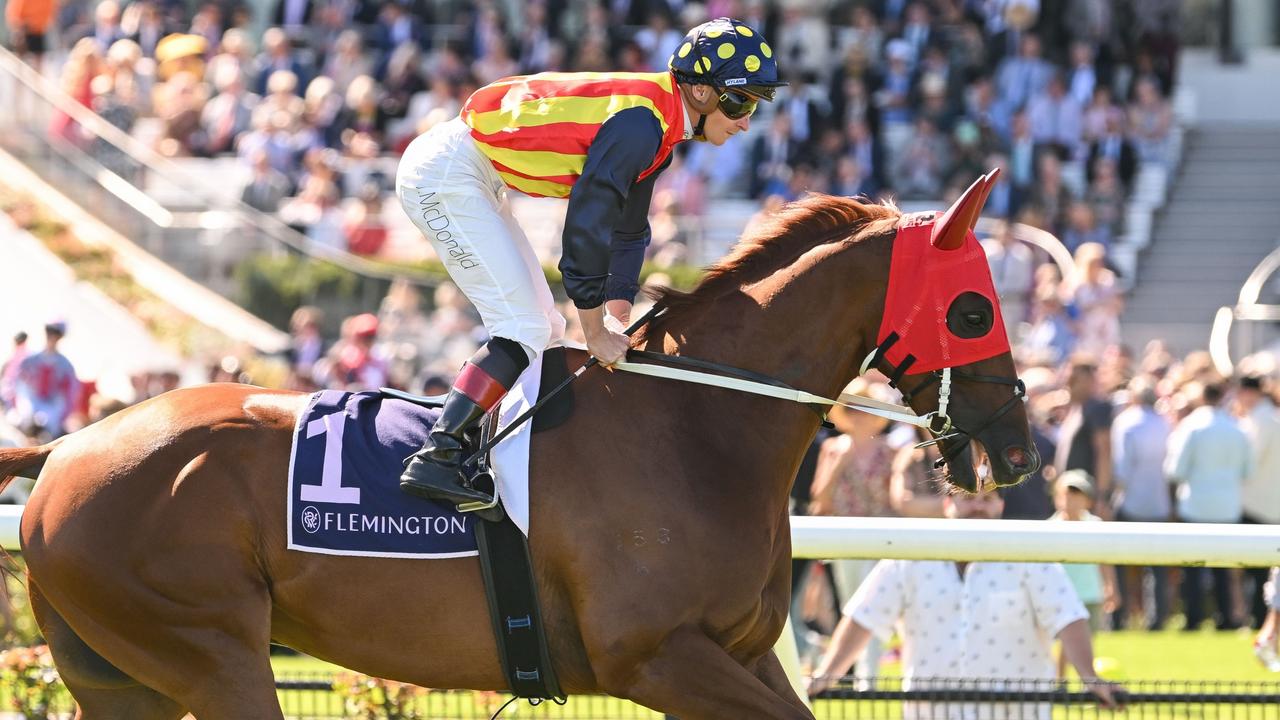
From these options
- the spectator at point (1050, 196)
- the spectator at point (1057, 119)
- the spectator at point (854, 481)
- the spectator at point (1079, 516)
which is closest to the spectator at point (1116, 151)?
the spectator at point (1057, 119)

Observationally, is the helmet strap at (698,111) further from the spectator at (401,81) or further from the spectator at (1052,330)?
the spectator at (401,81)

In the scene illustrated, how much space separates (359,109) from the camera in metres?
18.1

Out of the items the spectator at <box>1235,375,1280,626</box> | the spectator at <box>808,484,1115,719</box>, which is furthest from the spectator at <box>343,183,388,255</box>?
the spectator at <box>808,484,1115,719</box>

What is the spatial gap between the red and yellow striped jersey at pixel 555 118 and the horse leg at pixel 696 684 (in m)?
1.19

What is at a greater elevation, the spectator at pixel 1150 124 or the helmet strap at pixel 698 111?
the helmet strap at pixel 698 111

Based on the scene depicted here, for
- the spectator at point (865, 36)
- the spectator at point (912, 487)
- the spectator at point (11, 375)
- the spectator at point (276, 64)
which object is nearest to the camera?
the spectator at point (912, 487)

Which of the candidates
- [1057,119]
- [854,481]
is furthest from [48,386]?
[1057,119]

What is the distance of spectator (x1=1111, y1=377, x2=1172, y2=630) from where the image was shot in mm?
11312

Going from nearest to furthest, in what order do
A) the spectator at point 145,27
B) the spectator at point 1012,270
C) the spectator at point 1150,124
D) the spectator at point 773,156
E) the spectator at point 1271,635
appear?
the spectator at point 1271,635
the spectator at point 1012,270
the spectator at point 773,156
the spectator at point 1150,124
the spectator at point 145,27

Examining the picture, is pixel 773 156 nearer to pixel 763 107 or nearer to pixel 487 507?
pixel 763 107

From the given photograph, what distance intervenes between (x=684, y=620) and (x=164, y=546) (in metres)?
1.32

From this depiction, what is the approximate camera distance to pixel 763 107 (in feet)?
59.6

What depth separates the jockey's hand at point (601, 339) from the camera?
4660mm

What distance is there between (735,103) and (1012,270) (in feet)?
33.1
